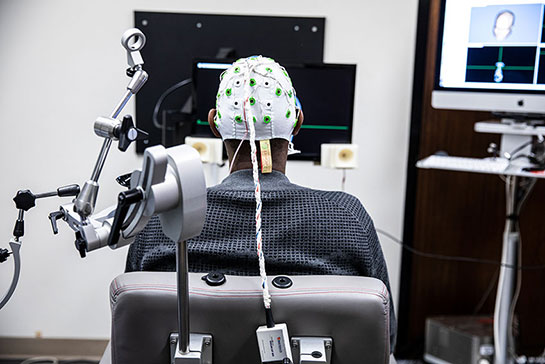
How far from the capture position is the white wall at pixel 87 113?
2.40 meters

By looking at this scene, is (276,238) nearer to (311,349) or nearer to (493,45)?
(311,349)

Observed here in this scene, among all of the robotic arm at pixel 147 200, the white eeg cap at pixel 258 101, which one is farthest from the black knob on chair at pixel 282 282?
the white eeg cap at pixel 258 101

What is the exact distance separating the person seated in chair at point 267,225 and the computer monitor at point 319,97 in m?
0.68

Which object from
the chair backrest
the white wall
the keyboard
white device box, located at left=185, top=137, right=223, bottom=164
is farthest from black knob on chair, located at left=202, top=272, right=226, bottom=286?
the white wall

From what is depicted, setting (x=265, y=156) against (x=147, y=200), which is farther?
(x=265, y=156)

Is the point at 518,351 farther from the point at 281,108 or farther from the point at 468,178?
the point at 281,108

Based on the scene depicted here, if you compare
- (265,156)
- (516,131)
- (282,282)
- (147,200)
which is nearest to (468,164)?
(516,131)

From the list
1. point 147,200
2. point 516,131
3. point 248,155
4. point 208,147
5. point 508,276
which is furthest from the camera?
point 508,276

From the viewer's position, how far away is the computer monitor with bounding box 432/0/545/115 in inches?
77.1

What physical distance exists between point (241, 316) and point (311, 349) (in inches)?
5.1

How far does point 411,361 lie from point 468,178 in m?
0.85

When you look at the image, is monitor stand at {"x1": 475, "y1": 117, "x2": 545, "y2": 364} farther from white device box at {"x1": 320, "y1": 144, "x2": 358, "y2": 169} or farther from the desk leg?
white device box at {"x1": 320, "y1": 144, "x2": 358, "y2": 169}

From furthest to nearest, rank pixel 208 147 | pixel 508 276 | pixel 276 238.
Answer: pixel 508 276 → pixel 208 147 → pixel 276 238

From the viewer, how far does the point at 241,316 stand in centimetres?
95
